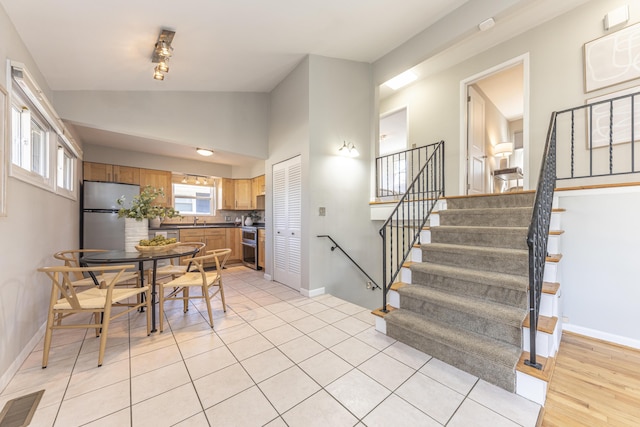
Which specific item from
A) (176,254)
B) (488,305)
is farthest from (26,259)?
(488,305)

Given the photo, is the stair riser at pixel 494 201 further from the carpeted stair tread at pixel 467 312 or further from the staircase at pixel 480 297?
the carpeted stair tread at pixel 467 312

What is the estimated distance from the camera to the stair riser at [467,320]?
1839 millimetres

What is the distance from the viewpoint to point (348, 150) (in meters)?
3.94

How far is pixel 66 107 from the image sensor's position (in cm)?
315

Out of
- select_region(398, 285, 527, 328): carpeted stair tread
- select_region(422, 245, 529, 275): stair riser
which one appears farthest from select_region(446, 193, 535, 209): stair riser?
select_region(398, 285, 527, 328): carpeted stair tread

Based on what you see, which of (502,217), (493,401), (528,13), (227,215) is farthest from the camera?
(227,215)

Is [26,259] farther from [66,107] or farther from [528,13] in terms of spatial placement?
[528,13]

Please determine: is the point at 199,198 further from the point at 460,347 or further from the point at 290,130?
the point at 460,347

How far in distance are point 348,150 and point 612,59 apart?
123 inches

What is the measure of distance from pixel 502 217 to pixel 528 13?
270cm

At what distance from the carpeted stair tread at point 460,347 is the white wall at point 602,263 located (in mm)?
1431

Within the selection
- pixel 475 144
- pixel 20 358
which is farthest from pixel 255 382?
pixel 475 144

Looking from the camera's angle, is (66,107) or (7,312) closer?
(7,312)

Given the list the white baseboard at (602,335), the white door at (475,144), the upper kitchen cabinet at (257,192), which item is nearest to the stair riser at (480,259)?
the white baseboard at (602,335)
